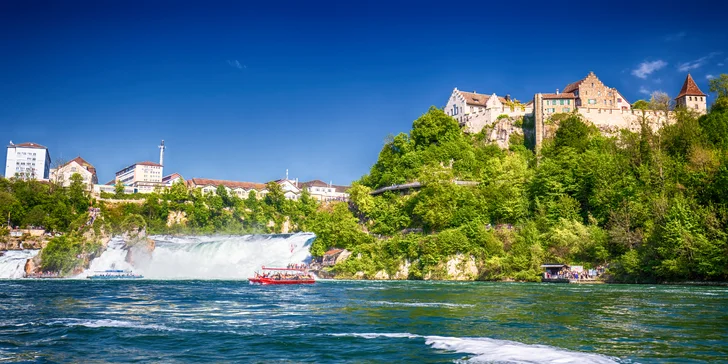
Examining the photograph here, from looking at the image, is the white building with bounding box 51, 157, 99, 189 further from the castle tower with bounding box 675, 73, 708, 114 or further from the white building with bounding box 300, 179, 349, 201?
the castle tower with bounding box 675, 73, 708, 114

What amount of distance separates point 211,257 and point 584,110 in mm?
45995

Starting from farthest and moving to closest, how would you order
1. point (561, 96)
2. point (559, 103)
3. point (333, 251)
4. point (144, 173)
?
point (144, 173)
point (561, 96)
point (559, 103)
point (333, 251)

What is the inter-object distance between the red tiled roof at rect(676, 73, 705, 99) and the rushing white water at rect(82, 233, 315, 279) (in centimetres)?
4860

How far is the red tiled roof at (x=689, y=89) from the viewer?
70812 mm

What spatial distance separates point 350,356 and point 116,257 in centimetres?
5914

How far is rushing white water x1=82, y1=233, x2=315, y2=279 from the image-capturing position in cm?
6268

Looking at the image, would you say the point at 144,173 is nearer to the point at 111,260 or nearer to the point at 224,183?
the point at 224,183

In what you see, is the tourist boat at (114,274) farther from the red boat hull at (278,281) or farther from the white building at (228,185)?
the white building at (228,185)

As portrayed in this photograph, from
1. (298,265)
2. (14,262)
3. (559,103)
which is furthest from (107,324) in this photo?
(559,103)

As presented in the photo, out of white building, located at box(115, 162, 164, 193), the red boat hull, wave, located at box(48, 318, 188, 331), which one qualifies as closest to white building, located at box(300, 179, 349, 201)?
white building, located at box(115, 162, 164, 193)

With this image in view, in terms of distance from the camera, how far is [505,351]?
13648mm

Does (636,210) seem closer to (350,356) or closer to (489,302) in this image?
(489,302)

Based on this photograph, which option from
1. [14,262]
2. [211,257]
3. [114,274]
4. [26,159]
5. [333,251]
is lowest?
[114,274]

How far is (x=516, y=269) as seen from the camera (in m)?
49.0
